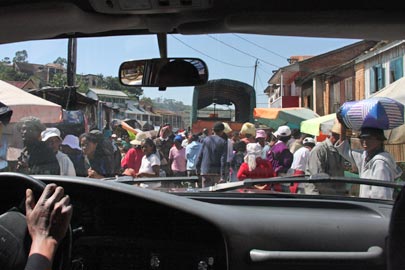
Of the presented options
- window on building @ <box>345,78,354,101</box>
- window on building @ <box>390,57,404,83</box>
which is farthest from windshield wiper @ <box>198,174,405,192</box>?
window on building @ <box>345,78,354,101</box>

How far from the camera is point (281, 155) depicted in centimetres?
616

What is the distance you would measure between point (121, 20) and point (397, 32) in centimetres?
151

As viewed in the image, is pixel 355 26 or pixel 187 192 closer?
pixel 355 26

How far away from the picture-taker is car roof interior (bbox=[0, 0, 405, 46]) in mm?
2332

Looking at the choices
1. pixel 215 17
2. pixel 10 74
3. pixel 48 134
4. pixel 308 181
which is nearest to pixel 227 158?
pixel 48 134

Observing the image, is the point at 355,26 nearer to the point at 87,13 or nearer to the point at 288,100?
the point at 87,13

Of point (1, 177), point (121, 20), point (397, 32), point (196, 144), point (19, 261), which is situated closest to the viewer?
point (19, 261)

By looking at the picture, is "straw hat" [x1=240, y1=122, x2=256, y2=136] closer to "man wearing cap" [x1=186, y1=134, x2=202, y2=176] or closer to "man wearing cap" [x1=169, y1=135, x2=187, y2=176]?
"man wearing cap" [x1=186, y1=134, x2=202, y2=176]

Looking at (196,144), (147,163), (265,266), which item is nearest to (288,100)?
(196,144)

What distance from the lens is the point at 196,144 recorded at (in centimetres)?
866

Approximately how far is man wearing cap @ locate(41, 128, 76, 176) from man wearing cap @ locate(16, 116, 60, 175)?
2.0 inches

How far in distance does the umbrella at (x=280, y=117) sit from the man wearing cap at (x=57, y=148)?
5859 millimetres

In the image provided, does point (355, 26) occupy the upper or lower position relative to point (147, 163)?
upper

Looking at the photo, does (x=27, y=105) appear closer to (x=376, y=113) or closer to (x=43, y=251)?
(x=376, y=113)
